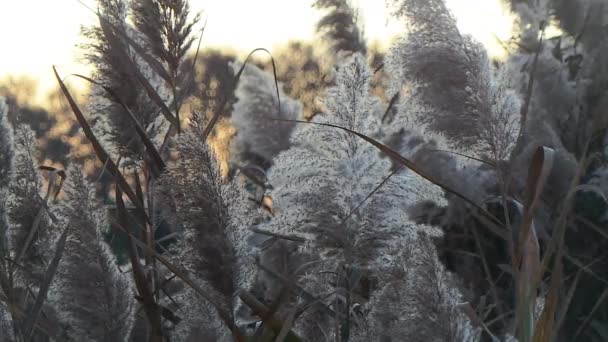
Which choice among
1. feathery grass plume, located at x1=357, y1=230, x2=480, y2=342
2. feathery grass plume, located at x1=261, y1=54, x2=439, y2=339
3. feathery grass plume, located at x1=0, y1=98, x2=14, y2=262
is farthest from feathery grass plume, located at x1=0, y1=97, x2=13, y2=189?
feathery grass plume, located at x1=357, y1=230, x2=480, y2=342

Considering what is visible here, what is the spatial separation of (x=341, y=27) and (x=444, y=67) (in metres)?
3.32

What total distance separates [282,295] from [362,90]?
553 millimetres

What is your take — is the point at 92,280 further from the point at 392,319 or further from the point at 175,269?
the point at 392,319

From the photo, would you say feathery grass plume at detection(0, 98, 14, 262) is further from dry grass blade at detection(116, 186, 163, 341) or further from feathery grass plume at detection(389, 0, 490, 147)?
feathery grass plume at detection(389, 0, 490, 147)

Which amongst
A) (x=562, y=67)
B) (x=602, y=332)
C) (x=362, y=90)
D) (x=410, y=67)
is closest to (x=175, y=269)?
(x=362, y=90)

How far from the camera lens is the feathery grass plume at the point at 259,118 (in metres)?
4.36

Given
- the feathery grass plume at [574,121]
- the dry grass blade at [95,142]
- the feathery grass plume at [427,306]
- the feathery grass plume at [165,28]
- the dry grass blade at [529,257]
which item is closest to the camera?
the feathery grass plume at [427,306]

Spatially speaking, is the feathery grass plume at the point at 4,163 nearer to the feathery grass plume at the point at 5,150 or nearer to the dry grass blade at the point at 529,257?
the feathery grass plume at the point at 5,150

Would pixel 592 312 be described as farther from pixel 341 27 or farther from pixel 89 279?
pixel 341 27

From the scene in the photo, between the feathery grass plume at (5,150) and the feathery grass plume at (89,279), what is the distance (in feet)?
2.30

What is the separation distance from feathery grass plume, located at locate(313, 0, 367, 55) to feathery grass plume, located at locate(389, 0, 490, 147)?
9.63ft

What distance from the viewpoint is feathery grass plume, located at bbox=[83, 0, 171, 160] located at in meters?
2.36

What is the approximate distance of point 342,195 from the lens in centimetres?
185

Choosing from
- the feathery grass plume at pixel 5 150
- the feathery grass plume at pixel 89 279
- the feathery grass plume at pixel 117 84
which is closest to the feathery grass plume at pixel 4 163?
the feathery grass plume at pixel 5 150
